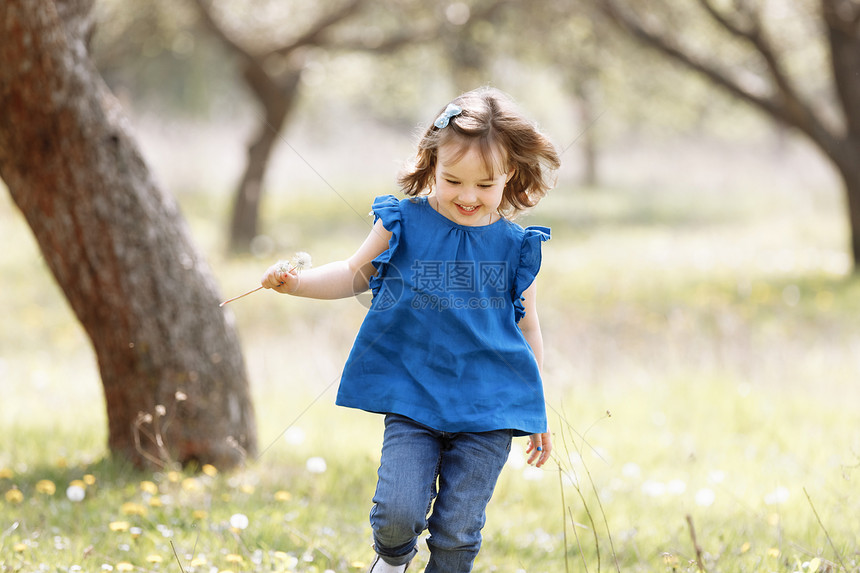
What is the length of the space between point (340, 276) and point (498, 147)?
0.58 meters

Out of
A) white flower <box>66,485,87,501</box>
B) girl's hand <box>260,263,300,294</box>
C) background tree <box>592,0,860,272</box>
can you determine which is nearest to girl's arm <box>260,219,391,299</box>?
girl's hand <box>260,263,300,294</box>

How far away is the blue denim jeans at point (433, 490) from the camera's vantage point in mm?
2266

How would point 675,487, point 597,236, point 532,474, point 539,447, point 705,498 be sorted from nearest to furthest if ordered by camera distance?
point 539,447 < point 705,498 < point 675,487 < point 532,474 < point 597,236

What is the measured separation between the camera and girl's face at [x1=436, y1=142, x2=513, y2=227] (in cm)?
233

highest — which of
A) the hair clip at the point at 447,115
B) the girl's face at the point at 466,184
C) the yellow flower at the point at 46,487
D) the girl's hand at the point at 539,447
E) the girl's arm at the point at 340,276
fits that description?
the hair clip at the point at 447,115

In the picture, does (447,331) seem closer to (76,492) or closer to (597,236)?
(76,492)

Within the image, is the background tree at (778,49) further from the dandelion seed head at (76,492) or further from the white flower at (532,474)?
the dandelion seed head at (76,492)

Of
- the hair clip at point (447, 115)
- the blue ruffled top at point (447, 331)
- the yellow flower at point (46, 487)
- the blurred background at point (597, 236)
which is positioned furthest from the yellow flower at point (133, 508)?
the hair clip at point (447, 115)

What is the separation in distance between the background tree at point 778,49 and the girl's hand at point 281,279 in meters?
8.45

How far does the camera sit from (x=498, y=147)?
2367 mm

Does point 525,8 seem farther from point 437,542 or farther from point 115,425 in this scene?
point 437,542

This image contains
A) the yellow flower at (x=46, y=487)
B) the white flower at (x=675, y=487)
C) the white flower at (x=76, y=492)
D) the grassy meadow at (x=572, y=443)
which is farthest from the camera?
the white flower at (x=675, y=487)

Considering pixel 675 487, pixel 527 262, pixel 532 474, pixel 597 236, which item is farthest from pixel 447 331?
pixel 597 236

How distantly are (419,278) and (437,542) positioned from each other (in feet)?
2.41
